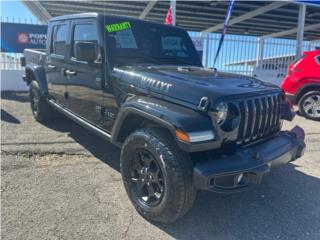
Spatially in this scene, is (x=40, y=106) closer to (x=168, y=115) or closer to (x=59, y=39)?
(x=59, y=39)

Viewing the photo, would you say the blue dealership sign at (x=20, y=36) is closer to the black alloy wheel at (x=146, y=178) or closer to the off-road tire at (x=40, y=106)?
the off-road tire at (x=40, y=106)

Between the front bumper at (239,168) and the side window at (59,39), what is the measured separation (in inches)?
126

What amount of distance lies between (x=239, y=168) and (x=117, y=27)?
235cm

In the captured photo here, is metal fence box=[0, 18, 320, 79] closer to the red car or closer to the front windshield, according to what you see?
the red car

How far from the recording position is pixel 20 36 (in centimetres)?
1072

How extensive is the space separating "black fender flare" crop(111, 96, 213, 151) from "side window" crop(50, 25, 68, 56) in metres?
2.20

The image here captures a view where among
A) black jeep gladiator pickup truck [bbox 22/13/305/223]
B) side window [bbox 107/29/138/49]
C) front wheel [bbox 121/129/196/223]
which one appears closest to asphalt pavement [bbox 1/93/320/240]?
front wheel [bbox 121/129/196/223]

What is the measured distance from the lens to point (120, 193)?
11.9ft

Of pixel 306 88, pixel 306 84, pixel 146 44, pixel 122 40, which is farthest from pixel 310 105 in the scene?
pixel 122 40

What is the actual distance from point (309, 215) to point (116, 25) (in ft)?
10.1

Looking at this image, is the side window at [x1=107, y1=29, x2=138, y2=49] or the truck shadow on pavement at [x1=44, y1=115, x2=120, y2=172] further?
the truck shadow on pavement at [x1=44, y1=115, x2=120, y2=172]

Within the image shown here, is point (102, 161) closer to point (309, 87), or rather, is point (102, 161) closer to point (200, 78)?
point (200, 78)

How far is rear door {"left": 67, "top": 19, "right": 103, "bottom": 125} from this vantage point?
4.00m

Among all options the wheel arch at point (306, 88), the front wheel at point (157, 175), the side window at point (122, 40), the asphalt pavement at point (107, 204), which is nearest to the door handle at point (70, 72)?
the side window at point (122, 40)
